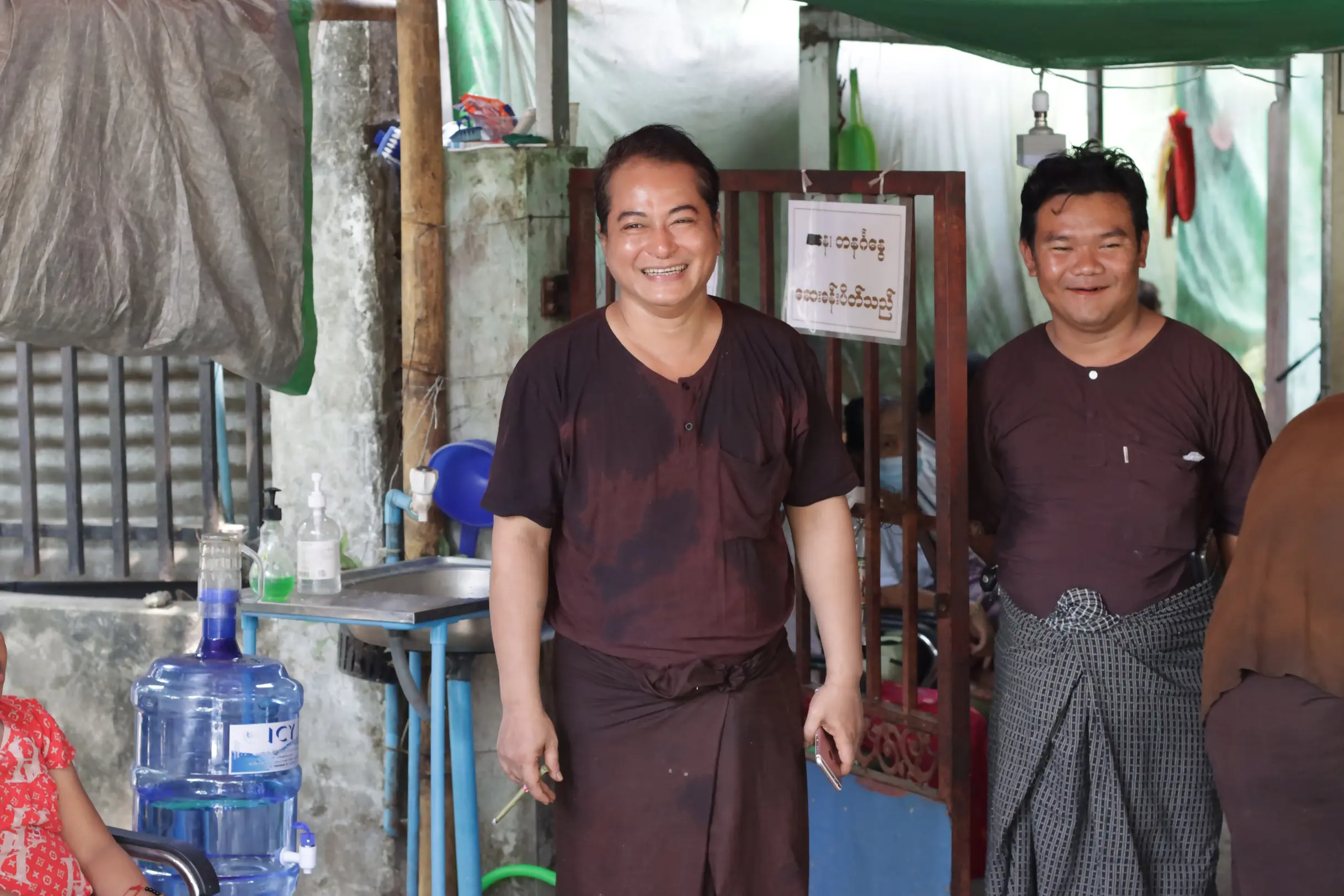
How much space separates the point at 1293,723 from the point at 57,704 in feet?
11.9

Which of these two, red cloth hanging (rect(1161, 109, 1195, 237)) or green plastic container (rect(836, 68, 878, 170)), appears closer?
green plastic container (rect(836, 68, 878, 170))

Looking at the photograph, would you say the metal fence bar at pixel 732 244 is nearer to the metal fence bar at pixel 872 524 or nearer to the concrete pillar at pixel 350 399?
the metal fence bar at pixel 872 524

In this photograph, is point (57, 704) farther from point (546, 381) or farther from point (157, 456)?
point (546, 381)

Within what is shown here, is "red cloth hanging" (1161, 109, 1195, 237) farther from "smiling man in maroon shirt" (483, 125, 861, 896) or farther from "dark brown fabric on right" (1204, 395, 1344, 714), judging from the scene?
"smiling man in maroon shirt" (483, 125, 861, 896)

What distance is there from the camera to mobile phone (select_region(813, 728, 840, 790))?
2627 millimetres

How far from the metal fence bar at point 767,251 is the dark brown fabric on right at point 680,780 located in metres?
1.21

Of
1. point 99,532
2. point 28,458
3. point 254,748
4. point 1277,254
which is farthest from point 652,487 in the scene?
point 1277,254

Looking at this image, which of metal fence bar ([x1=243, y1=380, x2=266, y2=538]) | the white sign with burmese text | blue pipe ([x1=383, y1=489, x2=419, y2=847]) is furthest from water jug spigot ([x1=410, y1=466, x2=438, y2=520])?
the white sign with burmese text

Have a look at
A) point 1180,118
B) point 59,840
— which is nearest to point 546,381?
point 59,840

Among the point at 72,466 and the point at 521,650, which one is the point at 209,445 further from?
the point at 521,650

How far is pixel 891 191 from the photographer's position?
3.34m

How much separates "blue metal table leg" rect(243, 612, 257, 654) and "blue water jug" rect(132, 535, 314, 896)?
0.55 feet

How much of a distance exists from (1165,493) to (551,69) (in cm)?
195

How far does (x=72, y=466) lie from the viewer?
15.8 feet
